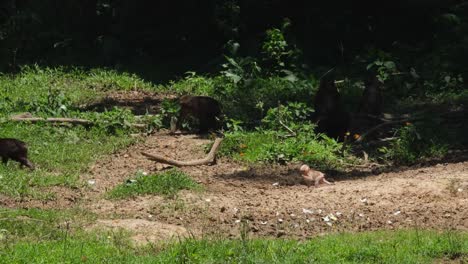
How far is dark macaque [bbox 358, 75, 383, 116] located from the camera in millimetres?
12250

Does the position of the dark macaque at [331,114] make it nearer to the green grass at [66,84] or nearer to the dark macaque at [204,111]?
the dark macaque at [204,111]

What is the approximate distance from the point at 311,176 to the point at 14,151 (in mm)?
3428

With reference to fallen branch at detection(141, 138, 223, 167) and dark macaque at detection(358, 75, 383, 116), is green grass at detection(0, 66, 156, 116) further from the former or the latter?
dark macaque at detection(358, 75, 383, 116)

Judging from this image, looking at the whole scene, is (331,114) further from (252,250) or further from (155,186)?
(252,250)

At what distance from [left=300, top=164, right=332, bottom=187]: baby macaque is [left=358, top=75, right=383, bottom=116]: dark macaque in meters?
2.67

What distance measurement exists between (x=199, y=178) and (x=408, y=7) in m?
8.85

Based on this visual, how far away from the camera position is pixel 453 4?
17.7 meters

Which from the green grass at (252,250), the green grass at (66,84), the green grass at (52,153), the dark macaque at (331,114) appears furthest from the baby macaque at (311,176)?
the green grass at (66,84)

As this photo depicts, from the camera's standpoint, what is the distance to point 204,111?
1281cm

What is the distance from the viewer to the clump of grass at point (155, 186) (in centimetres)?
919

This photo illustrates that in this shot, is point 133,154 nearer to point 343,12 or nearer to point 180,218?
point 180,218

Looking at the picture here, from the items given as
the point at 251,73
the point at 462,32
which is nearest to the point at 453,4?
the point at 462,32

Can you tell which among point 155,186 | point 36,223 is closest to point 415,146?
point 155,186

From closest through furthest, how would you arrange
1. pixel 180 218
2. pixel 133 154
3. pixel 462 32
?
pixel 180 218 → pixel 133 154 → pixel 462 32
